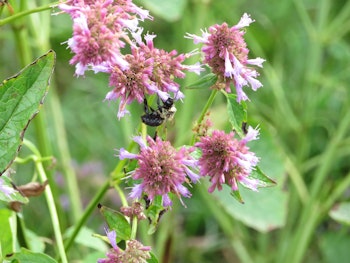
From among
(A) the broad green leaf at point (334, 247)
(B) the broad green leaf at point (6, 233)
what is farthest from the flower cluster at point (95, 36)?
(A) the broad green leaf at point (334, 247)

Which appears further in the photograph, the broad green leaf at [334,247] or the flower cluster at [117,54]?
the broad green leaf at [334,247]

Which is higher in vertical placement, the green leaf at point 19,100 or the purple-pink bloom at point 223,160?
the green leaf at point 19,100

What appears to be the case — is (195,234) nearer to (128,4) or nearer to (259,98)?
(259,98)

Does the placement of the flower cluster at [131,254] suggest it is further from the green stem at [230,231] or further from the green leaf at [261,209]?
the green stem at [230,231]

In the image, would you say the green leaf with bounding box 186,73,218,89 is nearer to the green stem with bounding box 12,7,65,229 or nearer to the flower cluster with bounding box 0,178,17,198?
the flower cluster with bounding box 0,178,17,198

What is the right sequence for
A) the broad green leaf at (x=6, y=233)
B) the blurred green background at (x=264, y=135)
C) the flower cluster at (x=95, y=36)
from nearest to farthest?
the flower cluster at (x=95, y=36)
the broad green leaf at (x=6, y=233)
the blurred green background at (x=264, y=135)

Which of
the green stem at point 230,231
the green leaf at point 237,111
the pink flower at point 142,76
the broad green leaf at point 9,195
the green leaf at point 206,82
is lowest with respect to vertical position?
the green stem at point 230,231

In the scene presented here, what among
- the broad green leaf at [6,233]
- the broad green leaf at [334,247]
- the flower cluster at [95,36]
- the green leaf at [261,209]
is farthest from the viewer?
the broad green leaf at [334,247]

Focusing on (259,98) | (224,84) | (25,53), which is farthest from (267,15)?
(224,84)

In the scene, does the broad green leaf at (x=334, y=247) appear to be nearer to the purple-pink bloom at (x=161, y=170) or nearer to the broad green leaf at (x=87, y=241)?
the broad green leaf at (x=87, y=241)
